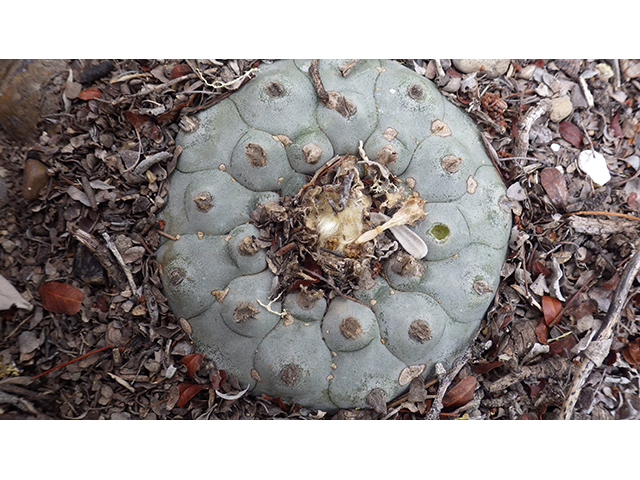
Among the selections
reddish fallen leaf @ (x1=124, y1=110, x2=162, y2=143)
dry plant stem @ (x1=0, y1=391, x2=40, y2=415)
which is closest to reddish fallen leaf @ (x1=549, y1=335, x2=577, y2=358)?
reddish fallen leaf @ (x1=124, y1=110, x2=162, y2=143)

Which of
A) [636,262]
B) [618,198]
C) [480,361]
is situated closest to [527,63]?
[618,198]

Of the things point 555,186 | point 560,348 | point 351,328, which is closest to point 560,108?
point 555,186

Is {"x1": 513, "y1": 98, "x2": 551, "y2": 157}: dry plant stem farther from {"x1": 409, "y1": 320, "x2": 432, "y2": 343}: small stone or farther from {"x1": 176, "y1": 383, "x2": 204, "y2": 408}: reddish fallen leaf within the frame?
{"x1": 176, "y1": 383, "x2": 204, "y2": 408}: reddish fallen leaf

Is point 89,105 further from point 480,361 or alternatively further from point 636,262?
point 636,262

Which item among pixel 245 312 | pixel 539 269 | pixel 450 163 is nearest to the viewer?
pixel 245 312

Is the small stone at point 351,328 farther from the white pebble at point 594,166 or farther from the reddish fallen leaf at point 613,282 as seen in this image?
the white pebble at point 594,166

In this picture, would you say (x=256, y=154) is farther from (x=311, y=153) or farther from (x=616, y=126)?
(x=616, y=126)
